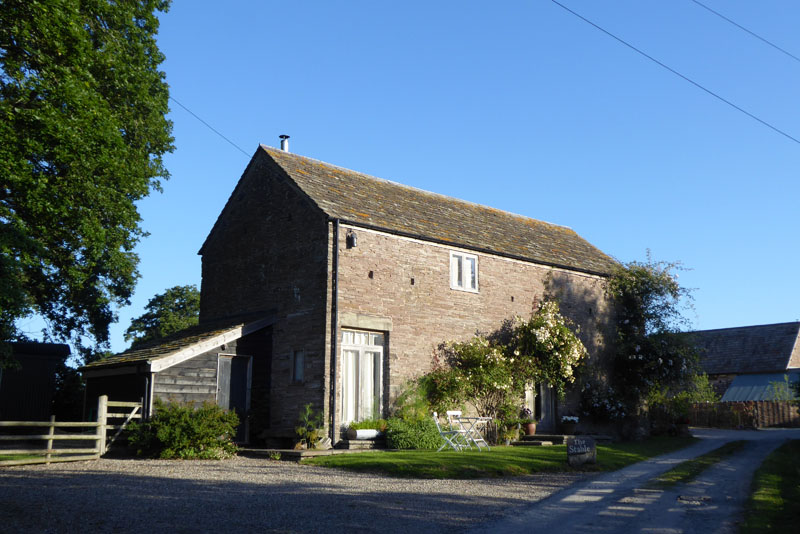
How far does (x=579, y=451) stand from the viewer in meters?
15.2

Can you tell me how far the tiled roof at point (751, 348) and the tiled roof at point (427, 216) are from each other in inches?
798

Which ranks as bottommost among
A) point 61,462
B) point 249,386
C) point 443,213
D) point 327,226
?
point 61,462

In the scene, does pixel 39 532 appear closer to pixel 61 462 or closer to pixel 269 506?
pixel 269 506

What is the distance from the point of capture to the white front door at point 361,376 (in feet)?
61.9

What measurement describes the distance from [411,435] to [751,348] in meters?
36.3

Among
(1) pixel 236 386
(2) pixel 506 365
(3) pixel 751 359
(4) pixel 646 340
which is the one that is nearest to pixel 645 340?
(4) pixel 646 340

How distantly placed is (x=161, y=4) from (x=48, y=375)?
15.8 meters

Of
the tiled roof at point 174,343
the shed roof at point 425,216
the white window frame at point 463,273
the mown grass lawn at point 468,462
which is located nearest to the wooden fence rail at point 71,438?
the tiled roof at point 174,343

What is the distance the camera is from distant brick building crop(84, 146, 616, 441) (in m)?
18.8

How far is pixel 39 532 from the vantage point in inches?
299

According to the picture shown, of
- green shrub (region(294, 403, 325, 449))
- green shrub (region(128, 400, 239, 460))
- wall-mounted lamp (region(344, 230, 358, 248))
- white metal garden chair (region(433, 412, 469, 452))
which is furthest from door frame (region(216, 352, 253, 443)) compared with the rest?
white metal garden chair (region(433, 412, 469, 452))

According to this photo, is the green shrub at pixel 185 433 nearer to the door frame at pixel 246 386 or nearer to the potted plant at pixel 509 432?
the door frame at pixel 246 386

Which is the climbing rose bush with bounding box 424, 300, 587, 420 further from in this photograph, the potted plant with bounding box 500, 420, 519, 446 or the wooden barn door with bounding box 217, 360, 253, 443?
the wooden barn door with bounding box 217, 360, 253, 443

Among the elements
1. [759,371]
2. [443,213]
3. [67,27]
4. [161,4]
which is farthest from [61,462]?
[759,371]
